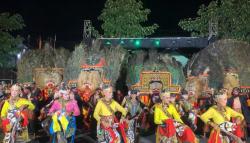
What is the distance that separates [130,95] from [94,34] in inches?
331

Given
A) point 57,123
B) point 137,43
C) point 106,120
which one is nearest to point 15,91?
point 57,123

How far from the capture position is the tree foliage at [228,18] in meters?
16.9

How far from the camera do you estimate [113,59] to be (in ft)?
43.0

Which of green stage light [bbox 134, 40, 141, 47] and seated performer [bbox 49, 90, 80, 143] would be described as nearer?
seated performer [bbox 49, 90, 80, 143]

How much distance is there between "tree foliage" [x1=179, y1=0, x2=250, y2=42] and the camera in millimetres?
16938

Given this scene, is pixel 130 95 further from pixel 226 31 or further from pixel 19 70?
pixel 226 31

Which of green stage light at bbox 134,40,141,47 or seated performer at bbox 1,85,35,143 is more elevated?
green stage light at bbox 134,40,141,47

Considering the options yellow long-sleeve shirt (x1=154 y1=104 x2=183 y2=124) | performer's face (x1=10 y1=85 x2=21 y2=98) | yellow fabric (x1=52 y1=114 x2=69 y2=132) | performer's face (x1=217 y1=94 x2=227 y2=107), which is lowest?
yellow fabric (x1=52 y1=114 x2=69 y2=132)

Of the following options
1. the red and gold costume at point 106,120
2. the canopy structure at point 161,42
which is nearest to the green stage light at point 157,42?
the canopy structure at point 161,42

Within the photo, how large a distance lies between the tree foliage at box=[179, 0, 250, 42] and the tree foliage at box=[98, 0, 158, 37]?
2.22 meters

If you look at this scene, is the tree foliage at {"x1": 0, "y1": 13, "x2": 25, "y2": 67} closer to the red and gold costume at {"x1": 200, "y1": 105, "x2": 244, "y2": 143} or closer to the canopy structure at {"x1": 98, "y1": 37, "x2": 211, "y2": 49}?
the canopy structure at {"x1": 98, "y1": 37, "x2": 211, "y2": 49}

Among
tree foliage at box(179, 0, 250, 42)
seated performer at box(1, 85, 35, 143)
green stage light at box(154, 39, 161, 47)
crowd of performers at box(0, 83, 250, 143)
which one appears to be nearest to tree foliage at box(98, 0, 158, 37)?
tree foliage at box(179, 0, 250, 42)

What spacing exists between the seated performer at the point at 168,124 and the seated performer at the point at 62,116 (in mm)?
1724

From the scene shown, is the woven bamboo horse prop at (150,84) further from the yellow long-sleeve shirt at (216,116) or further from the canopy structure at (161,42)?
the yellow long-sleeve shirt at (216,116)
